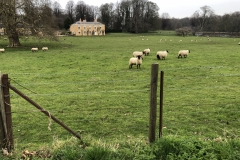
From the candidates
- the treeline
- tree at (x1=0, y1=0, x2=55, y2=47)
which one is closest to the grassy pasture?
tree at (x1=0, y1=0, x2=55, y2=47)

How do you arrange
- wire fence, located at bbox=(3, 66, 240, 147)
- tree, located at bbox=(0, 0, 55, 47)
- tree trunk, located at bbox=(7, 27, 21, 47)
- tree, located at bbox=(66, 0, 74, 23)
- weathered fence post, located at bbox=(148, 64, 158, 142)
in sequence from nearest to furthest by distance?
weathered fence post, located at bbox=(148, 64, 158, 142) < wire fence, located at bbox=(3, 66, 240, 147) < tree, located at bbox=(0, 0, 55, 47) < tree trunk, located at bbox=(7, 27, 21, 47) < tree, located at bbox=(66, 0, 74, 23)

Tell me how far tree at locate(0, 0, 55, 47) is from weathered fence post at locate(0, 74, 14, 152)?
31416mm

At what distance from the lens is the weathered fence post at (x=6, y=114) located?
161 inches

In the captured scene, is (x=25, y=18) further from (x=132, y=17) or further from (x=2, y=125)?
(x=132, y=17)

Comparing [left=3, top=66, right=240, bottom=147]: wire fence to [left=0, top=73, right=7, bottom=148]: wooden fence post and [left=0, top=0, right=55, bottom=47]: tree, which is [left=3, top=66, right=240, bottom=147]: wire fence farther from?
[left=0, top=0, right=55, bottom=47]: tree

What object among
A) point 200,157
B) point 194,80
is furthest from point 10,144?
point 194,80

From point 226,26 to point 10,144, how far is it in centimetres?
10014

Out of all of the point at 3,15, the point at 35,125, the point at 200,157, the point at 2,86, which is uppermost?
the point at 3,15

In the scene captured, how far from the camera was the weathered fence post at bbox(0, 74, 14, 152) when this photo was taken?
409cm

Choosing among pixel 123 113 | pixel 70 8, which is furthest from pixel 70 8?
pixel 123 113

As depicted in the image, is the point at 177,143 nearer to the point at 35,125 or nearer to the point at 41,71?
the point at 35,125

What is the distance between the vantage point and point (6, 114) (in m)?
4.21

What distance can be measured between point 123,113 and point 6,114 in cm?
478

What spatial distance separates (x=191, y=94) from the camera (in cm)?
1060
